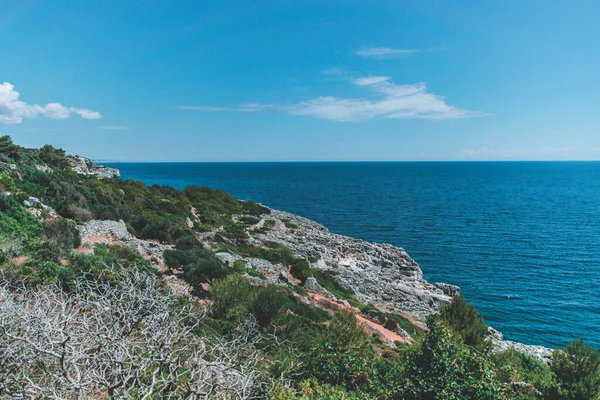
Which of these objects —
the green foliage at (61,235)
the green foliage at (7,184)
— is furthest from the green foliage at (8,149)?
the green foliage at (61,235)

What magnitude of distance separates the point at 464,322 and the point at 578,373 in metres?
6.40

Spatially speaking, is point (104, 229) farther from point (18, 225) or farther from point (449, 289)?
point (449, 289)

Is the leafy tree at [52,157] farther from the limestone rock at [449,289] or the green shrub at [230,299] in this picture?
the limestone rock at [449,289]

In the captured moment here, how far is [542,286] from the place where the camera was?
33.9 meters

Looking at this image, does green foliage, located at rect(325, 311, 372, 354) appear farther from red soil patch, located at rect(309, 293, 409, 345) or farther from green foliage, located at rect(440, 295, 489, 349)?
green foliage, located at rect(440, 295, 489, 349)

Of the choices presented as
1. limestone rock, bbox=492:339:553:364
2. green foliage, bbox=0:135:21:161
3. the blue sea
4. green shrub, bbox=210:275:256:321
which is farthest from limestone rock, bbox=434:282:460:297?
green foliage, bbox=0:135:21:161

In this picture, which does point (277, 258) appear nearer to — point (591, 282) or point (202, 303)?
point (202, 303)

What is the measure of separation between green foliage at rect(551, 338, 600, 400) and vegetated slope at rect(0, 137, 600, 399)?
0.05 m

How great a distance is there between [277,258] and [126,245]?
12.8m

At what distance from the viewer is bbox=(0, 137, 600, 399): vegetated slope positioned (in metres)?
6.87

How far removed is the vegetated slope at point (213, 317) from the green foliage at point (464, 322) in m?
0.08

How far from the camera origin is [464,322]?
18172 mm

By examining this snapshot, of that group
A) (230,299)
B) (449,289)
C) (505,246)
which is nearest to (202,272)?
(230,299)

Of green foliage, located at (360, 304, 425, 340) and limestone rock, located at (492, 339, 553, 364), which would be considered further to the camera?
green foliage, located at (360, 304, 425, 340)
